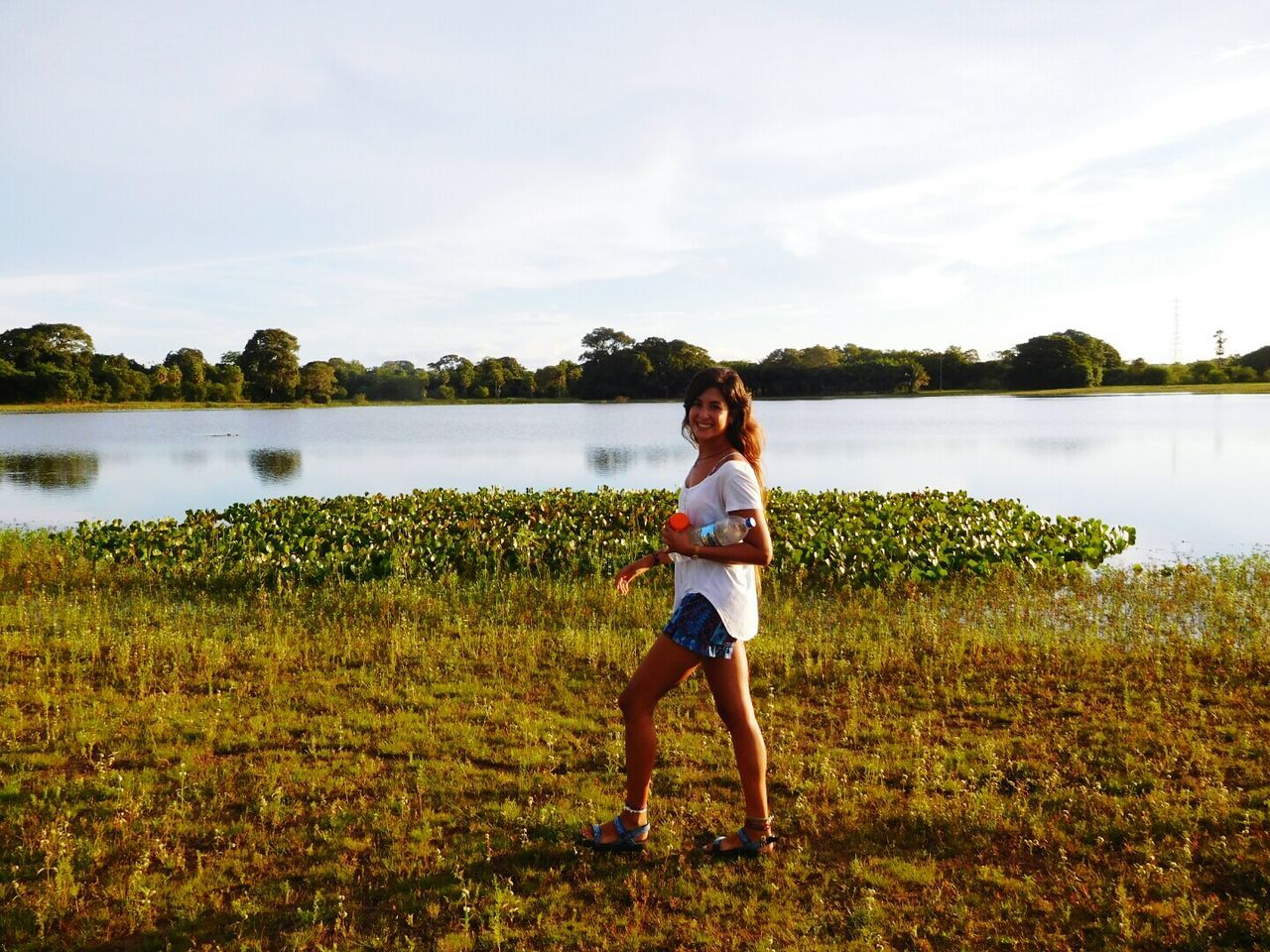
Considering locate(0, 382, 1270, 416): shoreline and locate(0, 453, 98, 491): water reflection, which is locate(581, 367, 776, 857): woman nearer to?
locate(0, 453, 98, 491): water reflection

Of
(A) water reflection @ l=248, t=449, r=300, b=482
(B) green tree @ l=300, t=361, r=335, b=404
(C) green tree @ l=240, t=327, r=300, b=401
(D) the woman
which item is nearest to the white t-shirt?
(D) the woman

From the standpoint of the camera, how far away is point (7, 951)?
3.49 metres

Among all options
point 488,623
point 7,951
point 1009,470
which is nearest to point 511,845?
point 7,951

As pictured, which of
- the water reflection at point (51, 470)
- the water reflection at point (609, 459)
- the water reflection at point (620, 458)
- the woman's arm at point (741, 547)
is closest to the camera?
the woman's arm at point (741, 547)

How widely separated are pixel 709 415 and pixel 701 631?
1.03m

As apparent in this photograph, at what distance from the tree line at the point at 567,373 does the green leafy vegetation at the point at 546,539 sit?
85148mm

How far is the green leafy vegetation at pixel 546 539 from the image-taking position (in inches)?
447

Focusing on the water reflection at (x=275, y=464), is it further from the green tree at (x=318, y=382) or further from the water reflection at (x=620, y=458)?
the green tree at (x=318, y=382)

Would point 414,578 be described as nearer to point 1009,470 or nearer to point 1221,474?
point 1009,470

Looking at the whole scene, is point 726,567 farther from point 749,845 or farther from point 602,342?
point 602,342

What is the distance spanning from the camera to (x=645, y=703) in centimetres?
404

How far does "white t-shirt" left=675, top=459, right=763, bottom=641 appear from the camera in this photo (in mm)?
3848

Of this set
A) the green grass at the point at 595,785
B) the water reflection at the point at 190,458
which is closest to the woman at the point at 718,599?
the green grass at the point at 595,785

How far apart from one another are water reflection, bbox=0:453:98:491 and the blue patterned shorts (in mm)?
27329
